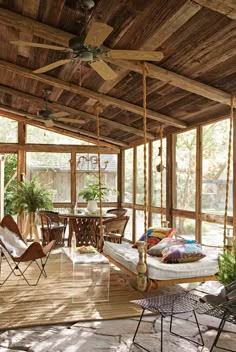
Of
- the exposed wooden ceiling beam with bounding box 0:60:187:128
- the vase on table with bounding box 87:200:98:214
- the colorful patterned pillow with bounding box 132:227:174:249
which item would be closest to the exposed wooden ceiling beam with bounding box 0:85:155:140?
the exposed wooden ceiling beam with bounding box 0:60:187:128

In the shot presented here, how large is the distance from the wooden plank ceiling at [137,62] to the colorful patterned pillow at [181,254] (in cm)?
196

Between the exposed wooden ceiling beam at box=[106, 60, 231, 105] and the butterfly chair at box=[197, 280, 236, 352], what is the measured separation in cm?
262

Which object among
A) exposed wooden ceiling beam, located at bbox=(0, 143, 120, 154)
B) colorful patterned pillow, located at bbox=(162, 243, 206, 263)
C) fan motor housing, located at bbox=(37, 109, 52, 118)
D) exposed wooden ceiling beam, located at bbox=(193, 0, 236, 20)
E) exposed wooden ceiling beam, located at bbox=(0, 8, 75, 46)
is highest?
exposed wooden ceiling beam, located at bbox=(0, 8, 75, 46)

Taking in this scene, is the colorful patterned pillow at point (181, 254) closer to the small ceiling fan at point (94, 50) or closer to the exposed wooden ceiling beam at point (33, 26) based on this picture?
the small ceiling fan at point (94, 50)

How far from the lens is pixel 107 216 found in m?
7.53

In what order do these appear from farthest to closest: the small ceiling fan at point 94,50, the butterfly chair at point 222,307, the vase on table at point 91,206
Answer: the vase on table at point 91,206
the small ceiling fan at point 94,50
the butterfly chair at point 222,307

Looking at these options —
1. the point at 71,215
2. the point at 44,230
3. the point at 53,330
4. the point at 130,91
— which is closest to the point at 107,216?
the point at 71,215

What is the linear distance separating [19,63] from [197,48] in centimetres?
300

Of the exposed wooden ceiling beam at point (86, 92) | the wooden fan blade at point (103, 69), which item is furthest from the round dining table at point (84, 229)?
the wooden fan blade at point (103, 69)

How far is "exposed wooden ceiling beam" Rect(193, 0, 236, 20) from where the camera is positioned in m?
2.94

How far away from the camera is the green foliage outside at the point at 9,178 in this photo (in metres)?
9.32

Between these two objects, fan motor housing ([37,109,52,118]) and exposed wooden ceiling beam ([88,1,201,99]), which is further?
fan motor housing ([37,109,52,118])

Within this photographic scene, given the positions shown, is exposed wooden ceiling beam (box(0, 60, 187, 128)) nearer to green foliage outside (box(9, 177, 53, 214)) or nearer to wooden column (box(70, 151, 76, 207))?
green foliage outside (box(9, 177, 53, 214))

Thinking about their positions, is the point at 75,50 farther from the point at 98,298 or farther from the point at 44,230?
the point at 44,230
